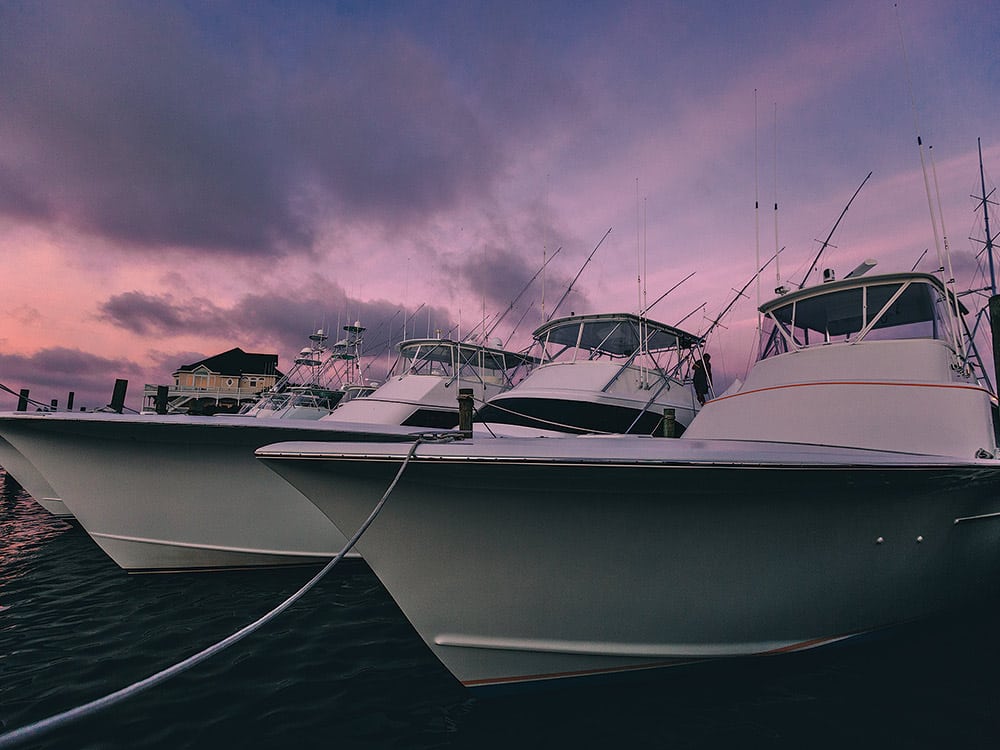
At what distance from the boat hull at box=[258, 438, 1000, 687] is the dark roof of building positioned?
6118 cm

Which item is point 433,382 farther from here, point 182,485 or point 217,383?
point 217,383

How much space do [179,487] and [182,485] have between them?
0.06 metres

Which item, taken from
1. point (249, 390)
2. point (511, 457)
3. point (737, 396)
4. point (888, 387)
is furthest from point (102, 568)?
point (249, 390)

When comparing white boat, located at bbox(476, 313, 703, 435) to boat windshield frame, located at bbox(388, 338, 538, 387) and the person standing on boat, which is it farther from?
boat windshield frame, located at bbox(388, 338, 538, 387)

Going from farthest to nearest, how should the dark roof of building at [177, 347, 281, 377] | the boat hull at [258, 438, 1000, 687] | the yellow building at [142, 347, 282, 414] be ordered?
1. the dark roof of building at [177, 347, 281, 377]
2. the yellow building at [142, 347, 282, 414]
3. the boat hull at [258, 438, 1000, 687]

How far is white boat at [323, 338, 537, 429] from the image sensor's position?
1048 cm

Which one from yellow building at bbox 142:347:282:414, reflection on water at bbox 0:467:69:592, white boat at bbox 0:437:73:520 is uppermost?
yellow building at bbox 142:347:282:414

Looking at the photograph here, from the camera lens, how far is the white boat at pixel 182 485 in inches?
211

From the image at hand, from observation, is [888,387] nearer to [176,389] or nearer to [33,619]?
[33,619]

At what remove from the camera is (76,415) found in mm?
5320

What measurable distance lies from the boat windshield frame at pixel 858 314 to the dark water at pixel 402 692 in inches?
120

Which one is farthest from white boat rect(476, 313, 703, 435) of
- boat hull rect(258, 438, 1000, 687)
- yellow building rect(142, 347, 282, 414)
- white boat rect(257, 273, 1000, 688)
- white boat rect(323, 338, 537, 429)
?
yellow building rect(142, 347, 282, 414)

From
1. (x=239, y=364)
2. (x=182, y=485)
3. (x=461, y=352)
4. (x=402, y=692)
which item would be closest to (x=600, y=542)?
(x=402, y=692)

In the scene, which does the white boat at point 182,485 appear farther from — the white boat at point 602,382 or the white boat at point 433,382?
the white boat at point 433,382
